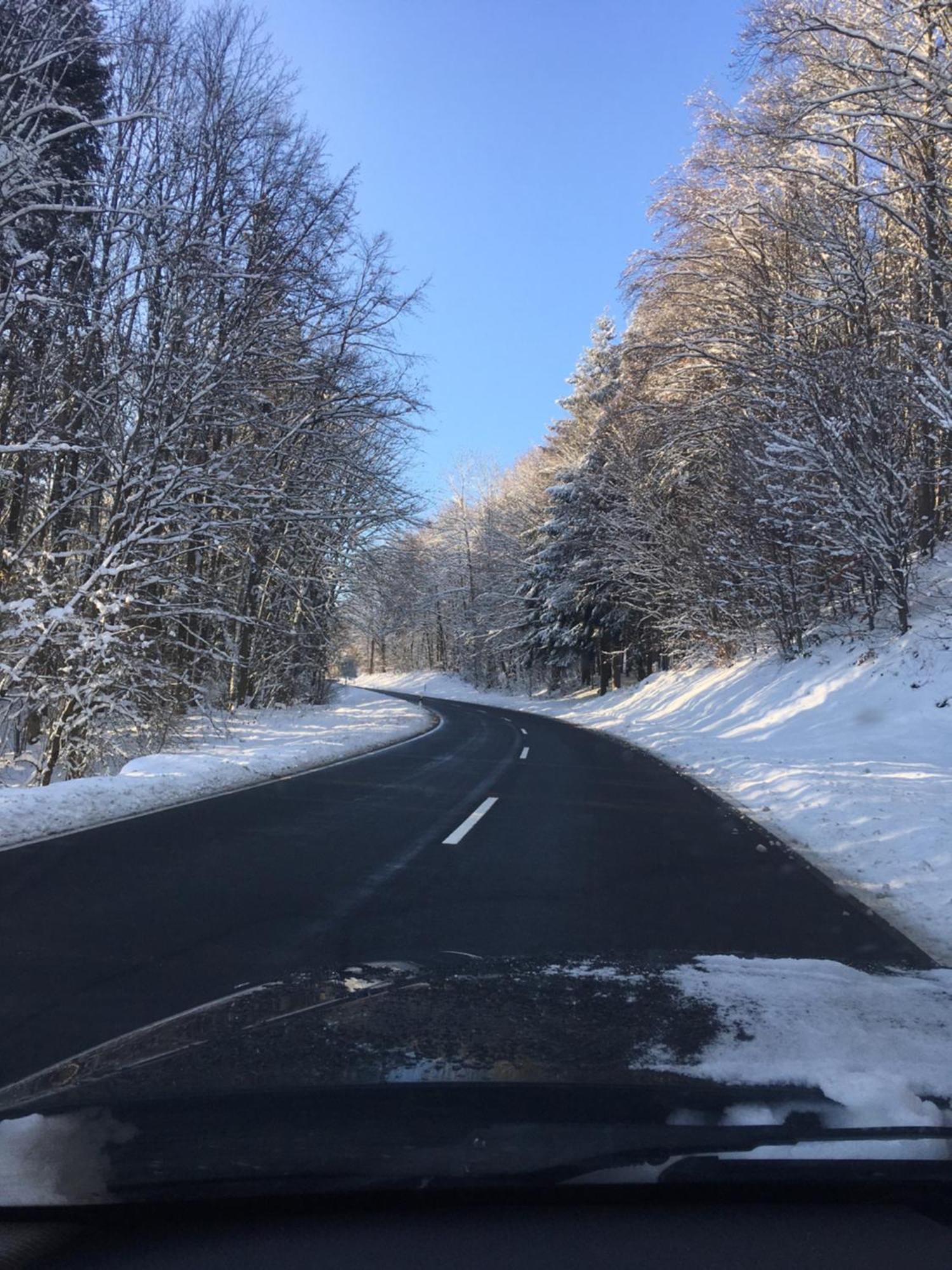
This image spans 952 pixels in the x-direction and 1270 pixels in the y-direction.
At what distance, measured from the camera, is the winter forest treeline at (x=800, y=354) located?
41.8 feet

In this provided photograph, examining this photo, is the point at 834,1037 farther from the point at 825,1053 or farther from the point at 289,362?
the point at 289,362

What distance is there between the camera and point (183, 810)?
9.68 m

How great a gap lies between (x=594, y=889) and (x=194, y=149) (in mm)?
14368

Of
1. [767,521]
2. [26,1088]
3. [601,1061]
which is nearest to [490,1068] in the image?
[601,1061]

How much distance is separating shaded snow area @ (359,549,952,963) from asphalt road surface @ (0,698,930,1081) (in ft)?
1.59

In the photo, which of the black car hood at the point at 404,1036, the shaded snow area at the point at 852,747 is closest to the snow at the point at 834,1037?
the black car hood at the point at 404,1036

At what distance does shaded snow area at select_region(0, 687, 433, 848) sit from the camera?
8773 millimetres

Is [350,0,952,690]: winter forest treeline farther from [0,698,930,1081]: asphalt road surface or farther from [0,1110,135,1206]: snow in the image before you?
[0,1110,135,1206]: snow

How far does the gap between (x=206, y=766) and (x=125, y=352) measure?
6701 millimetres

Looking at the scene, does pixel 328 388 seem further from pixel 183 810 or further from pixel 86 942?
pixel 86 942

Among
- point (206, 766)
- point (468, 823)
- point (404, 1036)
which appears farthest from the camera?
point (206, 766)

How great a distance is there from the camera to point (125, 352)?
47.1 ft

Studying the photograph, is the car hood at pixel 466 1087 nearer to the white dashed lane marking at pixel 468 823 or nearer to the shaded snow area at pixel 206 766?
the white dashed lane marking at pixel 468 823

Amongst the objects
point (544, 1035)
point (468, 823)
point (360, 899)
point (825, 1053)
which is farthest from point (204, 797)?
point (825, 1053)
